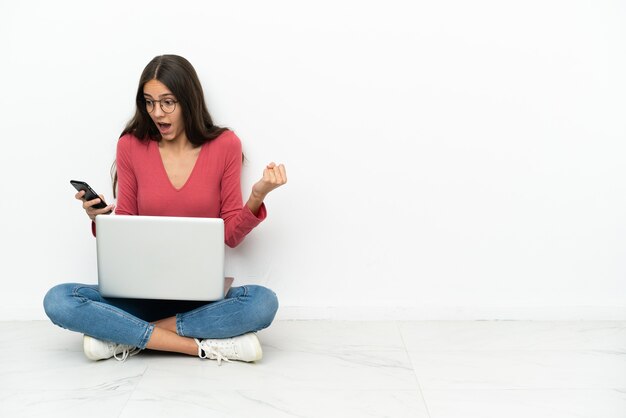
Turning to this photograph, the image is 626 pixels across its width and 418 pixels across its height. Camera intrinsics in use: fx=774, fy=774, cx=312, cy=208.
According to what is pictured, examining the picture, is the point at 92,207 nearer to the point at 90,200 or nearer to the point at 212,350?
the point at 90,200

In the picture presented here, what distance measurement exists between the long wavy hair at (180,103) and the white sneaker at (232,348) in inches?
24.3

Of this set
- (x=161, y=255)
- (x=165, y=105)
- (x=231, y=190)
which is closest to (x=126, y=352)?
(x=161, y=255)

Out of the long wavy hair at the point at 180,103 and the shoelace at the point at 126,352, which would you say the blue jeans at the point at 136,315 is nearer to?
the shoelace at the point at 126,352

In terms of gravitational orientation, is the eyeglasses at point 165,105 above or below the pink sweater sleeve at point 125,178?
above

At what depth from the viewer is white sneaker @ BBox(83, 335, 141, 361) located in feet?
7.12

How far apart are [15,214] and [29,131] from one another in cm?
28

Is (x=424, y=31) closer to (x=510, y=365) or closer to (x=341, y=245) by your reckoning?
(x=341, y=245)

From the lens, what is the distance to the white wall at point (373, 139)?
2.41 meters

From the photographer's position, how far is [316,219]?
253cm

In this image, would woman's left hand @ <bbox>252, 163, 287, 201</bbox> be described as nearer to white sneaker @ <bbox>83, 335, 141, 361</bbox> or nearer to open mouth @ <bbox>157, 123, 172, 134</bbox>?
open mouth @ <bbox>157, 123, 172, 134</bbox>

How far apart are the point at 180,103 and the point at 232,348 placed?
2.43ft

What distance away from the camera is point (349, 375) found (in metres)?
2.10

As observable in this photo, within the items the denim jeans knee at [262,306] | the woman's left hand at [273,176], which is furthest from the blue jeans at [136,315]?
the woman's left hand at [273,176]

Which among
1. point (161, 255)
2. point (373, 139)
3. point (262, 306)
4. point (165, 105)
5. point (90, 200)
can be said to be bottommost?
point (262, 306)
